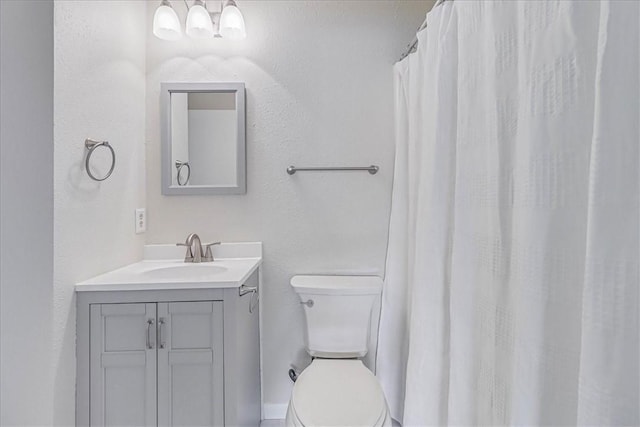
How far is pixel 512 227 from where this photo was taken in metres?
0.79

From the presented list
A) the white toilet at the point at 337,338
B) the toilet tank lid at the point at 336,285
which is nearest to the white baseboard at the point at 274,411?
the white toilet at the point at 337,338

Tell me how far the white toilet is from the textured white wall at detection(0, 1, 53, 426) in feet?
2.85

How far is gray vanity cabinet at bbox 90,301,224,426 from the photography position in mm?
1198

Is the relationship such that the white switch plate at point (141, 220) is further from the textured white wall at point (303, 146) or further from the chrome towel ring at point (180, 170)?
the chrome towel ring at point (180, 170)

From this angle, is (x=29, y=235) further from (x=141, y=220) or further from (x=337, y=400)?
(x=337, y=400)

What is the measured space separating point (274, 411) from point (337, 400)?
80cm

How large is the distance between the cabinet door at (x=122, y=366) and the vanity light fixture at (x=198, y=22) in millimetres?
1333

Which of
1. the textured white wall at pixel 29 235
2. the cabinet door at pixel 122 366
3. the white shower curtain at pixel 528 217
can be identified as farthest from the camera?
the cabinet door at pixel 122 366

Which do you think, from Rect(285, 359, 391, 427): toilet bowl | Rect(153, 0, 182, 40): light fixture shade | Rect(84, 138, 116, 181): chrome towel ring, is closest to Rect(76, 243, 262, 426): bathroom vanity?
Rect(285, 359, 391, 427): toilet bowl

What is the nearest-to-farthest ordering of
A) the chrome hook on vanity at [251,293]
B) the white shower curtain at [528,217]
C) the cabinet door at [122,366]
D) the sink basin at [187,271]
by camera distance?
the white shower curtain at [528,217] < the cabinet door at [122,366] < the chrome hook on vanity at [251,293] < the sink basin at [187,271]

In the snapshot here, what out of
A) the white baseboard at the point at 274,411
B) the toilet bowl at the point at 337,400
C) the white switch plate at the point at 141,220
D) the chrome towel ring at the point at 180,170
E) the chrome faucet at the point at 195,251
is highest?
the chrome towel ring at the point at 180,170

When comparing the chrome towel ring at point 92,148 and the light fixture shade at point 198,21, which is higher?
the light fixture shade at point 198,21

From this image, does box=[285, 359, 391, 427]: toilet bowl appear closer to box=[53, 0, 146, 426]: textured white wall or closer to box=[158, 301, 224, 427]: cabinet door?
box=[158, 301, 224, 427]: cabinet door

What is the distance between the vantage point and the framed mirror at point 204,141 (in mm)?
1773
